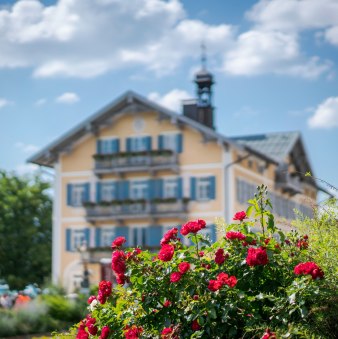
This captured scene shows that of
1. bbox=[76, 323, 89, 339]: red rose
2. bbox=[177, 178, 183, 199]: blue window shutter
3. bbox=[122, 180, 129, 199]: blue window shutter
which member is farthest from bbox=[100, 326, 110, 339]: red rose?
bbox=[122, 180, 129, 199]: blue window shutter

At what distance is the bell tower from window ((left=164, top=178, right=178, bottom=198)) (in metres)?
4.12

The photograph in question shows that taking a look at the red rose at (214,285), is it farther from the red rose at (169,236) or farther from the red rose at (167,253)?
the red rose at (169,236)

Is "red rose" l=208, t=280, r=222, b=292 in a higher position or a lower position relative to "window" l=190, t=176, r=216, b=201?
lower

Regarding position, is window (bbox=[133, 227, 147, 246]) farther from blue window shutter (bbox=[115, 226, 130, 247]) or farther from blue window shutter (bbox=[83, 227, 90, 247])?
Result: blue window shutter (bbox=[83, 227, 90, 247])

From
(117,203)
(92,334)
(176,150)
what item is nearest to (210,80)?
(176,150)

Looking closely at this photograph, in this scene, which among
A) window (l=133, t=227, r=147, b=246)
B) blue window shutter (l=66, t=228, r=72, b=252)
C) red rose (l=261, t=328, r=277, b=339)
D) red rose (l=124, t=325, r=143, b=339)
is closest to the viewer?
red rose (l=261, t=328, r=277, b=339)

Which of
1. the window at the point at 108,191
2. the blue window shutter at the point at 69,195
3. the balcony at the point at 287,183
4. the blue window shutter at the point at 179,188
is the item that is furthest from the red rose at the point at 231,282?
the balcony at the point at 287,183

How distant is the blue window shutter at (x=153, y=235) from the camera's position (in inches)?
1945

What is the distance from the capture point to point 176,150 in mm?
50062

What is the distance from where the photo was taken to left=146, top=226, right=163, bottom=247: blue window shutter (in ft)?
162

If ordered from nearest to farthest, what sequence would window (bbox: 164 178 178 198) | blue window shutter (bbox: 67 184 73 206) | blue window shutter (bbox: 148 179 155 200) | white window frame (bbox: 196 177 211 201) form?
white window frame (bbox: 196 177 211 201) → window (bbox: 164 178 178 198) → blue window shutter (bbox: 148 179 155 200) → blue window shutter (bbox: 67 184 73 206)

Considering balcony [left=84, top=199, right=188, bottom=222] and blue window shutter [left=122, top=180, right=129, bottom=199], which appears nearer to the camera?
balcony [left=84, top=199, right=188, bottom=222]

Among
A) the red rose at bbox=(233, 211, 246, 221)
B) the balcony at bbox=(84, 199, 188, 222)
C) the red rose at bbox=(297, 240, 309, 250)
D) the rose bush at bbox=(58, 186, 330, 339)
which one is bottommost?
the rose bush at bbox=(58, 186, 330, 339)

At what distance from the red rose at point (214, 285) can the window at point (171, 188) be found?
43.0 metres
